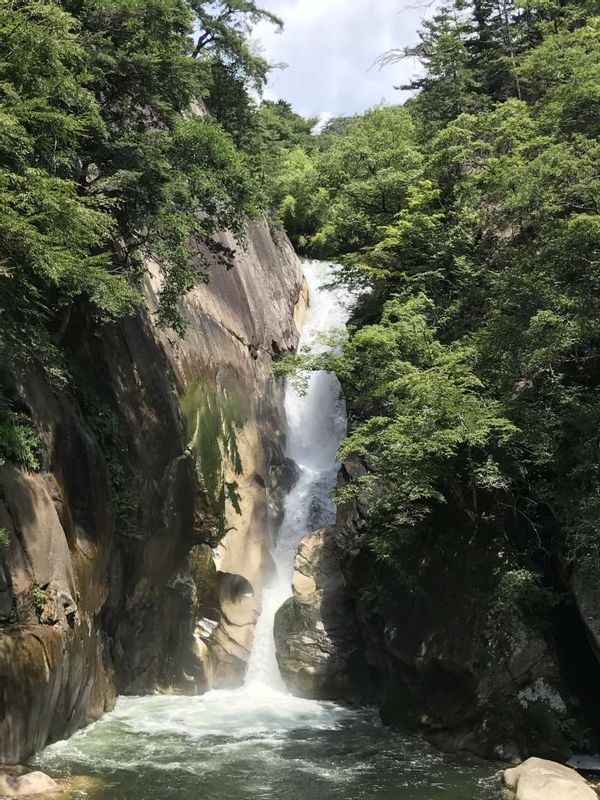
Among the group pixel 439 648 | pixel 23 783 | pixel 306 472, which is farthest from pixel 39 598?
pixel 306 472

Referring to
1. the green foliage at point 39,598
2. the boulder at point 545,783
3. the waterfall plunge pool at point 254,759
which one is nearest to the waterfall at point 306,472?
the waterfall plunge pool at point 254,759

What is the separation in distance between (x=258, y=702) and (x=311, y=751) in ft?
14.2

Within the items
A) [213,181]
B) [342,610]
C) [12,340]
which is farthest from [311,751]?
[213,181]

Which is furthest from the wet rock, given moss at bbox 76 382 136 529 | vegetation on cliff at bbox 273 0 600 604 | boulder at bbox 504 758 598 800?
boulder at bbox 504 758 598 800

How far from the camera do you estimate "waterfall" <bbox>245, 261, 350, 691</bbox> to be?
17672 millimetres

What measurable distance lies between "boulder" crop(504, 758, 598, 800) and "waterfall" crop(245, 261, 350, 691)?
27.3 ft

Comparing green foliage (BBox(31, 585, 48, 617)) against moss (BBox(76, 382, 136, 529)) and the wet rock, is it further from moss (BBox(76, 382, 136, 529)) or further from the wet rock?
the wet rock

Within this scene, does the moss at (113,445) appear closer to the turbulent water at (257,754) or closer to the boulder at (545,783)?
the turbulent water at (257,754)

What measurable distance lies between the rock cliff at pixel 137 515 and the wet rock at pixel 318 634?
154cm

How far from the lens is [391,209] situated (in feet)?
69.7

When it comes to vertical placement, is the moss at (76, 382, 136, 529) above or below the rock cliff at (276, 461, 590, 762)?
above

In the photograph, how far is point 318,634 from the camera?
659 inches

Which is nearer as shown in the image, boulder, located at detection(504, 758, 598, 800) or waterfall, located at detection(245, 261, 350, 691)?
boulder, located at detection(504, 758, 598, 800)

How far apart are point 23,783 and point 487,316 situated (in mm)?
13531
